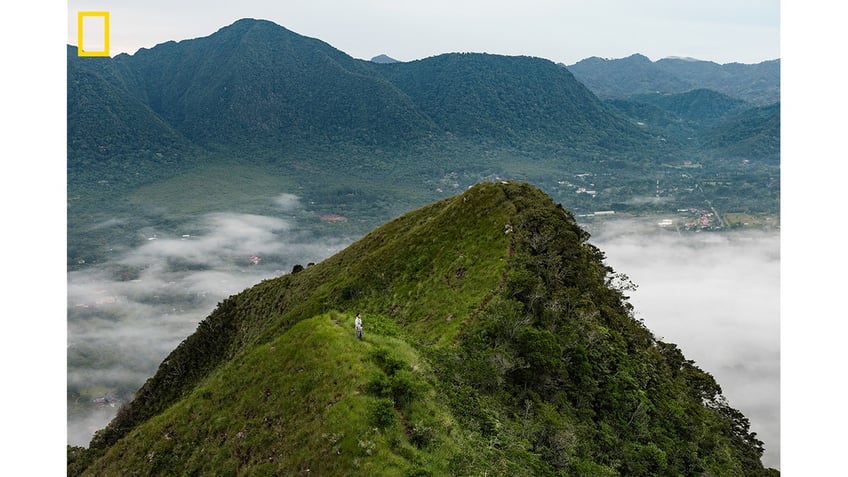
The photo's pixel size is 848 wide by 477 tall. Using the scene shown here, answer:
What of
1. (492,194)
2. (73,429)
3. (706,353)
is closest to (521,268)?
(492,194)

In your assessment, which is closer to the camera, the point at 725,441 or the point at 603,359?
the point at 603,359

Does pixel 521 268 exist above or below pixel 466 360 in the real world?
above

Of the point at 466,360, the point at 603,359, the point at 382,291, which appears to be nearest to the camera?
the point at 466,360

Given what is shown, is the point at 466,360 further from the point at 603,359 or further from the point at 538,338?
the point at 603,359

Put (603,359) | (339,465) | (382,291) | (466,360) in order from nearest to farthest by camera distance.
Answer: (339,465) → (466,360) → (603,359) → (382,291)

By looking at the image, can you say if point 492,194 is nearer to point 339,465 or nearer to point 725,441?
point 725,441

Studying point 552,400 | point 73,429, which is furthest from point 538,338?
point 73,429

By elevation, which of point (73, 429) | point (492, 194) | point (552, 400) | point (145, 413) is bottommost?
point (73, 429)
